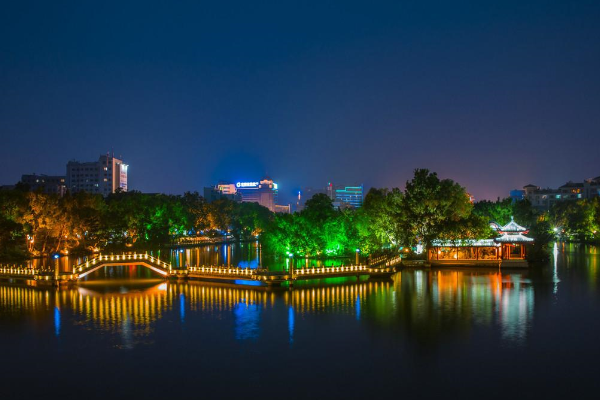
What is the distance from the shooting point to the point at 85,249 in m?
64.4

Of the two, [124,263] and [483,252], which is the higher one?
[124,263]

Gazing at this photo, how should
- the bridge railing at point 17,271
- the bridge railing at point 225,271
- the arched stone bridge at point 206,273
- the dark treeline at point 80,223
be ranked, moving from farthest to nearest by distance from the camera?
the dark treeline at point 80,223 → the bridge railing at point 17,271 → the bridge railing at point 225,271 → the arched stone bridge at point 206,273

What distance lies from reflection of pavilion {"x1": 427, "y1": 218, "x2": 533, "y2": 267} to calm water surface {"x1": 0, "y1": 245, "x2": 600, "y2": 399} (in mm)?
11946

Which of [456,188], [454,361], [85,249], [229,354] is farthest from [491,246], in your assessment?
[85,249]

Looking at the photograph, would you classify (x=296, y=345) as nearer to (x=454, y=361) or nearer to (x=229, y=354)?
(x=229, y=354)

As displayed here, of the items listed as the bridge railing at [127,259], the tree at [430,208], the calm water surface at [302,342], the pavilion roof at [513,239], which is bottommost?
the calm water surface at [302,342]

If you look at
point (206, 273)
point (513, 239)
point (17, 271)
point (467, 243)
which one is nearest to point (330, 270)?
point (206, 273)

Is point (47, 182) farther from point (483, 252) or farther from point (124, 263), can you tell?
point (483, 252)

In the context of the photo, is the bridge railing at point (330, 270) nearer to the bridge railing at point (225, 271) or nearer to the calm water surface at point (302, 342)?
the calm water surface at point (302, 342)

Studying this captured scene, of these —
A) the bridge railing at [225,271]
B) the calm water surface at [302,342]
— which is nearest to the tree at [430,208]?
the calm water surface at [302,342]

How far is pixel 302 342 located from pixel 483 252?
1268 inches

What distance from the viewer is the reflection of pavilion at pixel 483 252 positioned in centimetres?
5050

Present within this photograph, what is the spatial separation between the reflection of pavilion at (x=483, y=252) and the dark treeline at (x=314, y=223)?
0.99 metres

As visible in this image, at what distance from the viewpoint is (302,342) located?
2395cm
